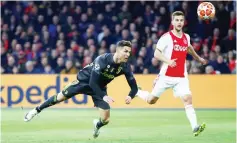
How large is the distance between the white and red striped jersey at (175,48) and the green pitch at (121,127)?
118 centimetres

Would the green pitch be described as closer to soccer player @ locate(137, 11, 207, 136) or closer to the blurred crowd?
soccer player @ locate(137, 11, 207, 136)

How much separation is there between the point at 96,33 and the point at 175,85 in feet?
36.4

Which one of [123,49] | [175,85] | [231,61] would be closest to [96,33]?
[231,61]

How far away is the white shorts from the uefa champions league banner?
775 centimetres

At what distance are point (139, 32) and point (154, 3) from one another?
1.30 meters

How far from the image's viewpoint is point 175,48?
12.7 metres

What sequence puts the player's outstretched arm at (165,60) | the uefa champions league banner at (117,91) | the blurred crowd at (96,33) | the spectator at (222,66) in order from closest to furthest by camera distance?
1. the player's outstretched arm at (165,60)
2. the uefa champions league banner at (117,91)
3. the spectator at (222,66)
4. the blurred crowd at (96,33)

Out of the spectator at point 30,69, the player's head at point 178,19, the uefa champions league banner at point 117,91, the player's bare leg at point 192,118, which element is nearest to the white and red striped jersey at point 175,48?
the player's head at point 178,19

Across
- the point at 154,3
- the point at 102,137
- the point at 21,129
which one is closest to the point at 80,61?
the point at 154,3

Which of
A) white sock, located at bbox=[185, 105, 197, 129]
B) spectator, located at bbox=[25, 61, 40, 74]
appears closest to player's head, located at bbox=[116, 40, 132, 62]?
white sock, located at bbox=[185, 105, 197, 129]

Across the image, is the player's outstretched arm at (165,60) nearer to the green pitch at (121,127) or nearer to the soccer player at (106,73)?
the soccer player at (106,73)

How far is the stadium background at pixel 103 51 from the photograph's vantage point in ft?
66.4

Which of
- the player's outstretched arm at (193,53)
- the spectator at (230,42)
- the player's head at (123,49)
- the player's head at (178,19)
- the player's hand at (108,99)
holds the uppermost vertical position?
the player's head at (178,19)

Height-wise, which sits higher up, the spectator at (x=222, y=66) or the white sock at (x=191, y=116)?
the white sock at (x=191, y=116)
